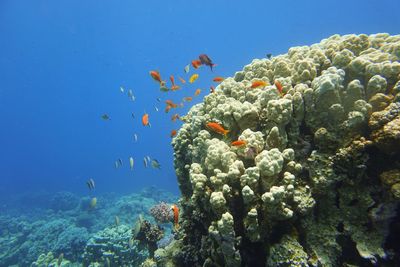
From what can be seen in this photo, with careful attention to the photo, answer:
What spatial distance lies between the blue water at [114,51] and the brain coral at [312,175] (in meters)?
108

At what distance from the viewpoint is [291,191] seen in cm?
335

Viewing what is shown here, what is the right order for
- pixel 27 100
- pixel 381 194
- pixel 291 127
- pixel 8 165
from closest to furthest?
pixel 381 194 < pixel 291 127 < pixel 8 165 < pixel 27 100

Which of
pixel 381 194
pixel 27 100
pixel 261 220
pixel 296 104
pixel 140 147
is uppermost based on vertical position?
pixel 27 100

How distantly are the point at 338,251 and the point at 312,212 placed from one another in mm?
520

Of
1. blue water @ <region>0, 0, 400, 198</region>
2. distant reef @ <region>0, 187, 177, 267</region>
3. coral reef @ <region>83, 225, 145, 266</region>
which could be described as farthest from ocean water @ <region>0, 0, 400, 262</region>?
coral reef @ <region>83, 225, 145, 266</region>

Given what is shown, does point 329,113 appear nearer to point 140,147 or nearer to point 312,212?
point 312,212

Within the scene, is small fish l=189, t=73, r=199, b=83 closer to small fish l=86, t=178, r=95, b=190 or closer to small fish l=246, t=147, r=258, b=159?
small fish l=246, t=147, r=258, b=159

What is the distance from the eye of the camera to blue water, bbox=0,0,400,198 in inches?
4902

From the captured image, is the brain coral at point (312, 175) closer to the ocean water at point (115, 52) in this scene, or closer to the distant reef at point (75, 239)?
the distant reef at point (75, 239)

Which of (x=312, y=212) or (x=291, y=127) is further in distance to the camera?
(x=291, y=127)

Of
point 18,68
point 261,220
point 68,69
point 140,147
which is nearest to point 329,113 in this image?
point 261,220

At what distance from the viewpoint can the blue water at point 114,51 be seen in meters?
124

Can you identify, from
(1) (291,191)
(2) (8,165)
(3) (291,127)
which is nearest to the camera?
(1) (291,191)

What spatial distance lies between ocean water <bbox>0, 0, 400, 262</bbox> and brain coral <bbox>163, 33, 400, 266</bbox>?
356 feet
